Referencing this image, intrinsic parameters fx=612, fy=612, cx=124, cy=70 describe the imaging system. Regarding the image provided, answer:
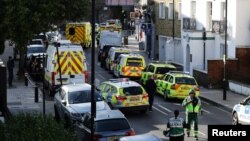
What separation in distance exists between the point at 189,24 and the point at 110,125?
27.8 m

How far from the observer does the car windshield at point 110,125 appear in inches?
745

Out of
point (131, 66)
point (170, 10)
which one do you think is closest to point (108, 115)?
point (131, 66)

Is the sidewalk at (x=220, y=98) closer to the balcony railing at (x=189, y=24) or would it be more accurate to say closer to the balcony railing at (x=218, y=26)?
the balcony railing at (x=218, y=26)

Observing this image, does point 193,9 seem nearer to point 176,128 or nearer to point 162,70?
point 162,70

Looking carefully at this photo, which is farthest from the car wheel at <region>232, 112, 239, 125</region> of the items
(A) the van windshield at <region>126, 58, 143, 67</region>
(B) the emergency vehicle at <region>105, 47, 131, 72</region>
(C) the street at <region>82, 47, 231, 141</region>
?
(B) the emergency vehicle at <region>105, 47, 131, 72</region>

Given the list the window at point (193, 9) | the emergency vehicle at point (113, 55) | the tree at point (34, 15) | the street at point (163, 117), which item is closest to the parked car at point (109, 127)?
the street at point (163, 117)

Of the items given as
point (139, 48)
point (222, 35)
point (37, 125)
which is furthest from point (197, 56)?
point (37, 125)

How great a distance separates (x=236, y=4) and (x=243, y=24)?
1359 mm

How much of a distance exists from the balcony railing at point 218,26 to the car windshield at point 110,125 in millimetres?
21749

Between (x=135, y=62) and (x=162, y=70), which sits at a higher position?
(x=135, y=62)

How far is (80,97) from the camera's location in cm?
2455

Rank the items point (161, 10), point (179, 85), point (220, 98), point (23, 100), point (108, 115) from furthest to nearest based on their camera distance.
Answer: point (161, 10) → point (220, 98) → point (23, 100) → point (179, 85) → point (108, 115)

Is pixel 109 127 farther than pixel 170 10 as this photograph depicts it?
No

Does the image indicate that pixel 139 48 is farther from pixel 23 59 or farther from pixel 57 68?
pixel 57 68
